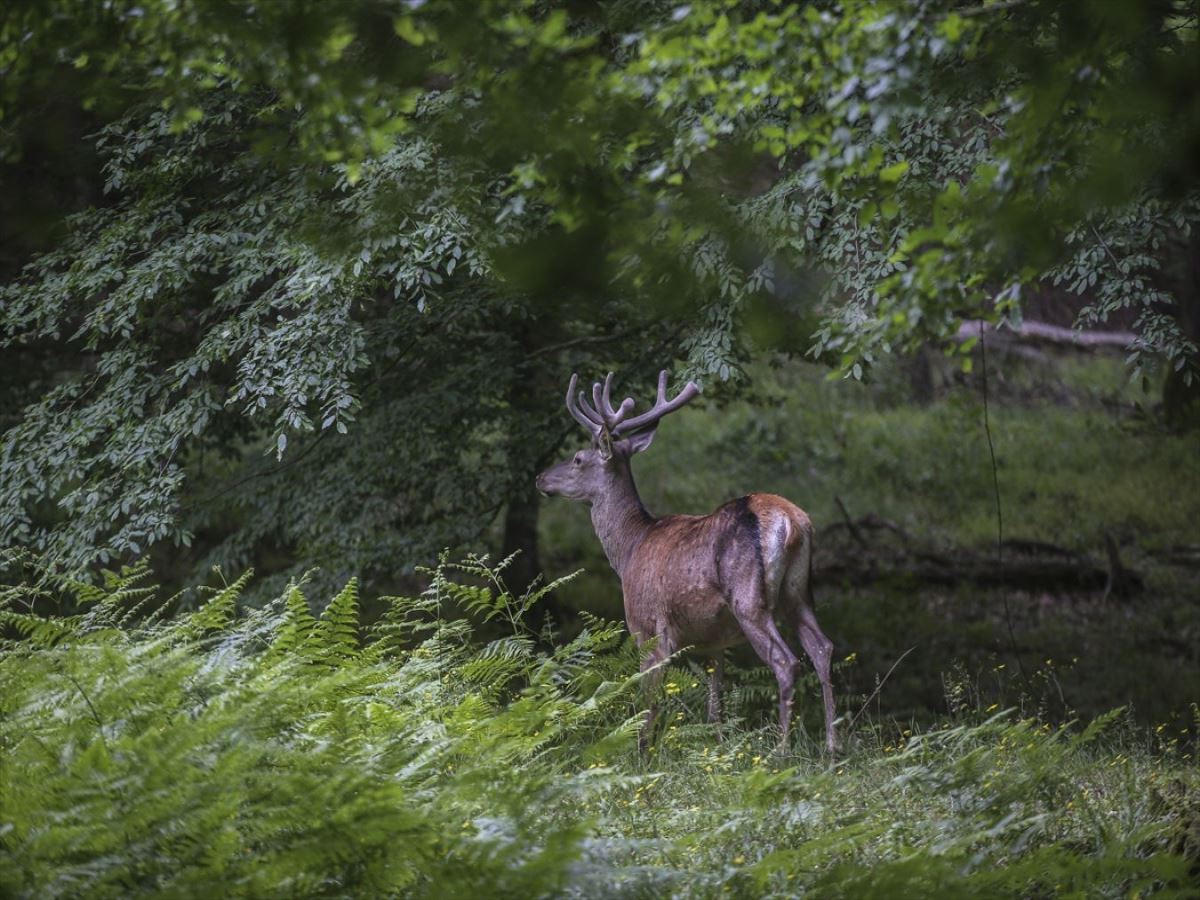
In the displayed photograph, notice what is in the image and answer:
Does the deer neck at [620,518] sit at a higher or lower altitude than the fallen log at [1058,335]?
higher

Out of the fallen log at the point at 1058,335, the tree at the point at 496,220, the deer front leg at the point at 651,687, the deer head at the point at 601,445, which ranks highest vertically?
the tree at the point at 496,220

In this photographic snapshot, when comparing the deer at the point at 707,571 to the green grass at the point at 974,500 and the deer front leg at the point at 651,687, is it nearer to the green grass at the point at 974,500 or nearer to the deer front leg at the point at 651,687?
the deer front leg at the point at 651,687

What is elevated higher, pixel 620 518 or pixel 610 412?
pixel 610 412

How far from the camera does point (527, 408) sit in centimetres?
1077

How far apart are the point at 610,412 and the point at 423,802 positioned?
4.62 metres

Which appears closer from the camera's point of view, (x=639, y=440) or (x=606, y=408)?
(x=606, y=408)

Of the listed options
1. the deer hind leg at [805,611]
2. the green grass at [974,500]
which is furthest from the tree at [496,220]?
the green grass at [974,500]

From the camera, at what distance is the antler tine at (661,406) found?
333 inches

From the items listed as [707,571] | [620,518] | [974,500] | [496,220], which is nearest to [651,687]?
[707,571]

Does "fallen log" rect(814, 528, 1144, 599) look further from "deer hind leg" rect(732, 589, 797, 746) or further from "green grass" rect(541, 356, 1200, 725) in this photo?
"deer hind leg" rect(732, 589, 797, 746)

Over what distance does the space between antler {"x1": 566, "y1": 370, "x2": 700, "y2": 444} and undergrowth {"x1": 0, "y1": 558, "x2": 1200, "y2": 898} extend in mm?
2579


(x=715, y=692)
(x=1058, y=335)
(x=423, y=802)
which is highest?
(x=423, y=802)

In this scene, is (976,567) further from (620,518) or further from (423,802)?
(423,802)

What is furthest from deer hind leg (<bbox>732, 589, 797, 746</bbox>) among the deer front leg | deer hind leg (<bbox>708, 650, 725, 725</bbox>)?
the deer front leg
